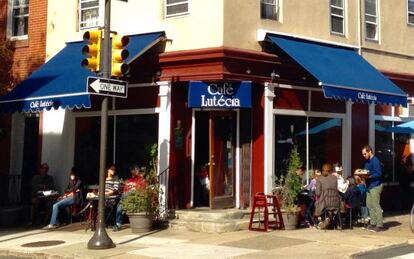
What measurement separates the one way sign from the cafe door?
348 centimetres

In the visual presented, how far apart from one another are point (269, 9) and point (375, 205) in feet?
17.3

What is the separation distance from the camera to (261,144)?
1423cm

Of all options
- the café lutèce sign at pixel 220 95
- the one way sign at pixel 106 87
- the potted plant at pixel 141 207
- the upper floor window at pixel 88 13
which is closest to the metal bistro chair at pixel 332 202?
the café lutèce sign at pixel 220 95

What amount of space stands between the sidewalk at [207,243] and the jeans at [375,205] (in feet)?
0.98

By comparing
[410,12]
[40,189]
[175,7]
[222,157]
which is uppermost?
[410,12]

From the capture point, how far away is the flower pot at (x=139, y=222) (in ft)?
42.7

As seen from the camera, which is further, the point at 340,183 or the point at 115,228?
the point at 340,183

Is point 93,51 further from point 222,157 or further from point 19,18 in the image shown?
point 19,18

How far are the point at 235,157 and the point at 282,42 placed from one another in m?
2.92

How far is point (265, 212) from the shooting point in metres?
12.9

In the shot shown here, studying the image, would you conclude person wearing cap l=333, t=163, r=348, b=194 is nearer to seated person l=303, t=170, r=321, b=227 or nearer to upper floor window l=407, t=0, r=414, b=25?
seated person l=303, t=170, r=321, b=227

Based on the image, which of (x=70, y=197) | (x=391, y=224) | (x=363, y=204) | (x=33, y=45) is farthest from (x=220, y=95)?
→ (x=33, y=45)

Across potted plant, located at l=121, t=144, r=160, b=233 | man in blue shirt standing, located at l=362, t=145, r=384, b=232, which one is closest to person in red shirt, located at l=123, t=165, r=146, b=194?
potted plant, located at l=121, t=144, r=160, b=233

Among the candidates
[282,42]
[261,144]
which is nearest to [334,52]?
[282,42]
